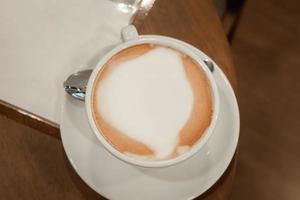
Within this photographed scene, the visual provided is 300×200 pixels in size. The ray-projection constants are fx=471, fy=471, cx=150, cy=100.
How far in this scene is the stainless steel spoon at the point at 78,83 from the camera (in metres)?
0.63

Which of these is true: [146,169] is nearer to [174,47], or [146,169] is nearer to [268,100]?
[174,47]

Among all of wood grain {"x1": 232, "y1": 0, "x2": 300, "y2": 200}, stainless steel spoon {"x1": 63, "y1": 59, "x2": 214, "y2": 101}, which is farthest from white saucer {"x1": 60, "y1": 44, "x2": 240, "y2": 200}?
wood grain {"x1": 232, "y1": 0, "x2": 300, "y2": 200}

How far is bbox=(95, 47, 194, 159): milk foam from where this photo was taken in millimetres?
589

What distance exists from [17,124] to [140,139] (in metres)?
0.19

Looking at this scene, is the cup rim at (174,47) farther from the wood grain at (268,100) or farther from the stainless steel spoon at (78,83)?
the wood grain at (268,100)

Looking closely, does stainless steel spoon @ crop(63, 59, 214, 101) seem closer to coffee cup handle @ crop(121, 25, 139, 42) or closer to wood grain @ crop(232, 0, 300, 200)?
coffee cup handle @ crop(121, 25, 139, 42)

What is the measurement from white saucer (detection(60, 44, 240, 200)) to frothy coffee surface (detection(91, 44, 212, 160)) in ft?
0.18

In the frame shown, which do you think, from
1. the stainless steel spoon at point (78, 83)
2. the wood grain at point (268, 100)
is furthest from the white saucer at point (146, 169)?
the wood grain at point (268, 100)

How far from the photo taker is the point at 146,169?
63 cm

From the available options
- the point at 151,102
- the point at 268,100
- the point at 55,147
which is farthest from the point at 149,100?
the point at 268,100

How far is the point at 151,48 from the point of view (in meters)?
0.63

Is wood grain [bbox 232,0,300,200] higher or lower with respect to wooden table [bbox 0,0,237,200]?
lower

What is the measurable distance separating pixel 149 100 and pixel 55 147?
0.16m

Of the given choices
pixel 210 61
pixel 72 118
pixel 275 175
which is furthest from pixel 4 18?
pixel 275 175
